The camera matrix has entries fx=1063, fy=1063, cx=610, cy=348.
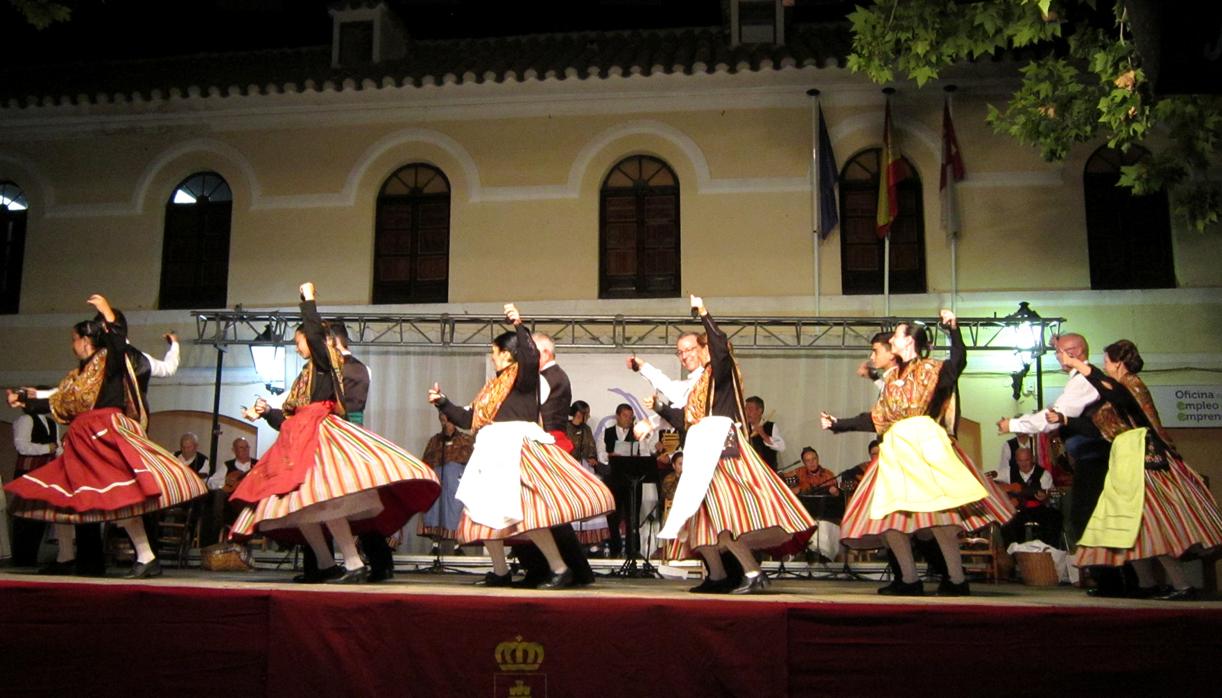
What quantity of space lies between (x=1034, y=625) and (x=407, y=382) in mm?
7905

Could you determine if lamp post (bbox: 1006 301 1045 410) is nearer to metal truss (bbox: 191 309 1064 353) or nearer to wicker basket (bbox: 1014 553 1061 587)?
metal truss (bbox: 191 309 1064 353)

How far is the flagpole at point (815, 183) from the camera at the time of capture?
1197cm

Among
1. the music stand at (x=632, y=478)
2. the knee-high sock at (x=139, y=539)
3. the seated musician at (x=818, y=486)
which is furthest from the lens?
the seated musician at (x=818, y=486)

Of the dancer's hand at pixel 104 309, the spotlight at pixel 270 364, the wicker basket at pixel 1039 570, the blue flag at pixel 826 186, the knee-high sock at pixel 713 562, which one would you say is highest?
the blue flag at pixel 826 186

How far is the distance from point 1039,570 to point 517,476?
5.50 metres

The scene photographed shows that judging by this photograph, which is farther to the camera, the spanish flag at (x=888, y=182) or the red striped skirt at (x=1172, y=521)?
the spanish flag at (x=888, y=182)

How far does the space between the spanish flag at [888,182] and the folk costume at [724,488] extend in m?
6.02

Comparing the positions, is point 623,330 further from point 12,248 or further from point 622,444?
point 12,248

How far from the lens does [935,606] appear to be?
4773 mm

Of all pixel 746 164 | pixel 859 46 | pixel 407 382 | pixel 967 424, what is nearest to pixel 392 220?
pixel 407 382

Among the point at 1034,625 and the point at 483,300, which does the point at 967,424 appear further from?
the point at 1034,625

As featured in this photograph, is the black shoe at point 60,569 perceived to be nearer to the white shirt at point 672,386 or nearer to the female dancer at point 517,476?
the female dancer at point 517,476

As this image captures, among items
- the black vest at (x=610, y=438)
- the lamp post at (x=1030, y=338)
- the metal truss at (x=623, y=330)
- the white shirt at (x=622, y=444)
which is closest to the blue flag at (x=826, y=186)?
the metal truss at (x=623, y=330)

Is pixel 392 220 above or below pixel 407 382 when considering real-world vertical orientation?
above
